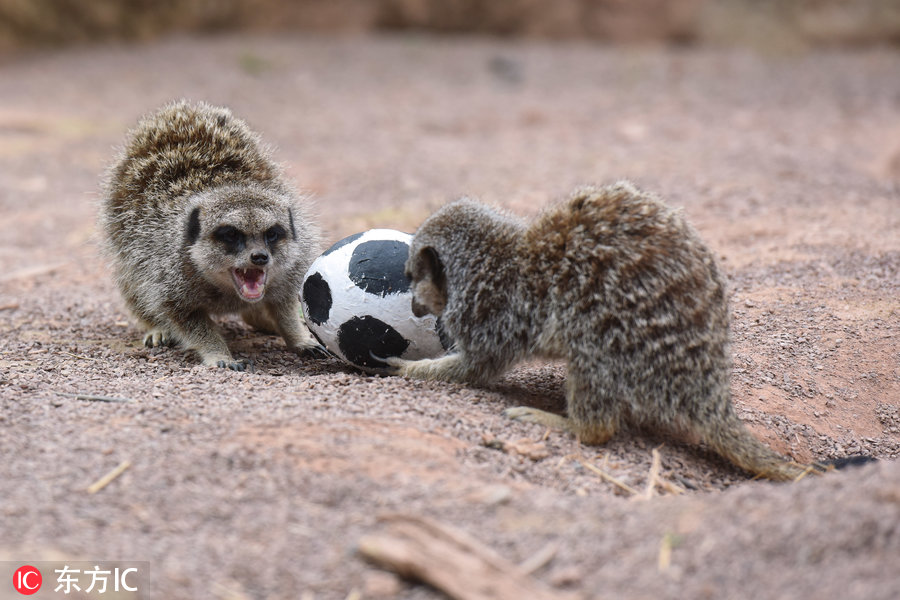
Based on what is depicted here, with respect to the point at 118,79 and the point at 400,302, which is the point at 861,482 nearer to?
the point at 400,302

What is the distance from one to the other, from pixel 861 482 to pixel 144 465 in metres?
2.34

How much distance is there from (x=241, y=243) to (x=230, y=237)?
0.22ft

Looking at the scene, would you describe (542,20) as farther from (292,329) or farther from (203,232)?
(203,232)

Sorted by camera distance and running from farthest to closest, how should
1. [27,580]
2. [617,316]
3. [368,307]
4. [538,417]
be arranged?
[368,307]
[538,417]
[617,316]
[27,580]

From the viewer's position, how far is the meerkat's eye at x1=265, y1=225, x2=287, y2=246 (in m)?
4.68

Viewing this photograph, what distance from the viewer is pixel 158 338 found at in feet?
16.9

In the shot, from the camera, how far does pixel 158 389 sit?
12.8 feet

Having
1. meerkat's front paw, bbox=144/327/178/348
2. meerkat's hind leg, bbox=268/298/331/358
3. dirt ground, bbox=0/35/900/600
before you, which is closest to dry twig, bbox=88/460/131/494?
dirt ground, bbox=0/35/900/600

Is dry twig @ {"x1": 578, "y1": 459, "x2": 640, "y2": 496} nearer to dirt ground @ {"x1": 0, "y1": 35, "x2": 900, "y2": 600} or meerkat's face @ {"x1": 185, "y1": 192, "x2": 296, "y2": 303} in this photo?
dirt ground @ {"x1": 0, "y1": 35, "x2": 900, "y2": 600}

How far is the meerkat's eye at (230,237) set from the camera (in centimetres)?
458

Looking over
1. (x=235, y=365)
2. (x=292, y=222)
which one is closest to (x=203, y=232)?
(x=292, y=222)

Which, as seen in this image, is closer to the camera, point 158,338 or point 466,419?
point 466,419

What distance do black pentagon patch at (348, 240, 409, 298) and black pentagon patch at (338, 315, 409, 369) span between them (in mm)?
156

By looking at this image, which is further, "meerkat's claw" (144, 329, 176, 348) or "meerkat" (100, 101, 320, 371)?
"meerkat's claw" (144, 329, 176, 348)
